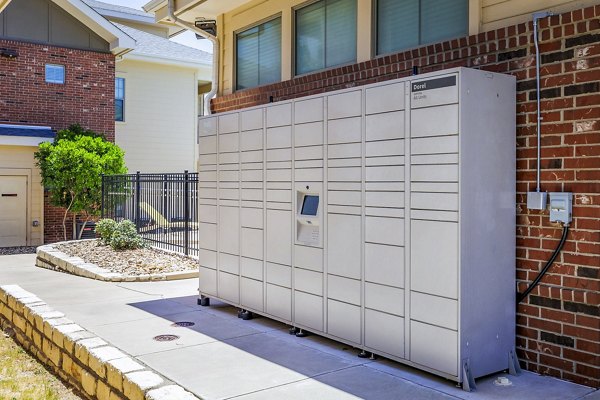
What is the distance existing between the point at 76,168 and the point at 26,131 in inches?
71.9

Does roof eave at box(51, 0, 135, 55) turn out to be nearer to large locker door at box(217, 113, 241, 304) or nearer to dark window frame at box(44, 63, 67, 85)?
dark window frame at box(44, 63, 67, 85)

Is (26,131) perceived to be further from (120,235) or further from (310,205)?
(310,205)

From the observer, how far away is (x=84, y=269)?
34.1ft

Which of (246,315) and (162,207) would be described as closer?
(246,315)

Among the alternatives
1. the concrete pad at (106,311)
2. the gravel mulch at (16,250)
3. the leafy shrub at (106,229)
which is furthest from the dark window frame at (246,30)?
the gravel mulch at (16,250)

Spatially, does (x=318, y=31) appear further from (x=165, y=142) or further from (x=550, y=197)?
(x=165, y=142)

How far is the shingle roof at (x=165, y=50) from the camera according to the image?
2036cm

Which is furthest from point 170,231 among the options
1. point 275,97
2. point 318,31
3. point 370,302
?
point 370,302

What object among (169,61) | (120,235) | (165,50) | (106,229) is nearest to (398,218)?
(120,235)

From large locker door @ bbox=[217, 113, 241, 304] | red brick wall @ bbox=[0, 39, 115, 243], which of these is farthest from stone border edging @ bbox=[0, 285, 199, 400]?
red brick wall @ bbox=[0, 39, 115, 243]

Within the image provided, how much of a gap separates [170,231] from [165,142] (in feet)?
30.4

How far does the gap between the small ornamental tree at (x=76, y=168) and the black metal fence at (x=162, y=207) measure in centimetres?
111

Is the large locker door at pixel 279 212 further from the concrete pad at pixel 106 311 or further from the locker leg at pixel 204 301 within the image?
the concrete pad at pixel 106 311

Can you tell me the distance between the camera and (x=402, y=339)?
496 centimetres
